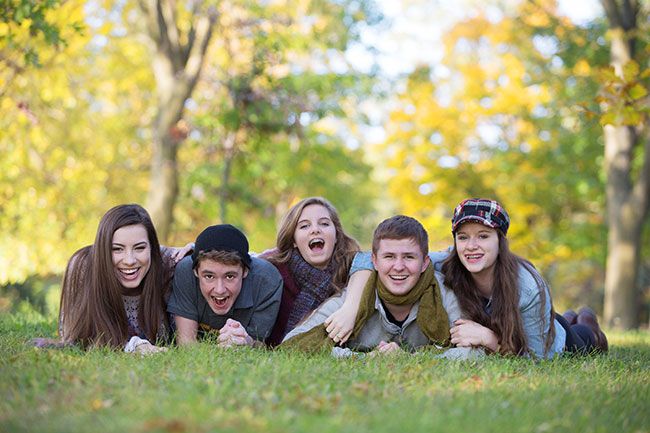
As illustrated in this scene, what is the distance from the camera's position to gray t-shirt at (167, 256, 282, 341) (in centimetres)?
631

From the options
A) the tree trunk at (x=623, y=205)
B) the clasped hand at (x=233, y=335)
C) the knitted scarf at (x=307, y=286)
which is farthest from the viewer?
the tree trunk at (x=623, y=205)

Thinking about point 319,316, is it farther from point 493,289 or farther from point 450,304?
point 493,289

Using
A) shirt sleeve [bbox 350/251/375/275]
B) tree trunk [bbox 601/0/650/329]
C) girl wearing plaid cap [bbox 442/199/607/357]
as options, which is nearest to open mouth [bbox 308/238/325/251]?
shirt sleeve [bbox 350/251/375/275]

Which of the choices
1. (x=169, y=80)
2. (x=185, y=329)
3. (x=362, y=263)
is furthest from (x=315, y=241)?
(x=169, y=80)

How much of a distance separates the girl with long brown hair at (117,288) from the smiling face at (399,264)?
1.76 metres

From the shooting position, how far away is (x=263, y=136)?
52.5 feet

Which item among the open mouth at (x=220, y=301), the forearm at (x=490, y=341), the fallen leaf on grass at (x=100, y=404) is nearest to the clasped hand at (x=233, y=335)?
the open mouth at (x=220, y=301)

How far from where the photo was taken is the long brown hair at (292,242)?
22.9 ft

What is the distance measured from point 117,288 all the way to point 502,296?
2.95m

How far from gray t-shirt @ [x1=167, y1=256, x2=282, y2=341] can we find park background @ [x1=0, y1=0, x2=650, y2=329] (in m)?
4.85

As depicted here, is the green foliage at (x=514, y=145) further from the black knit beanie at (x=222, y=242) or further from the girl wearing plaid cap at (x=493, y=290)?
the black knit beanie at (x=222, y=242)

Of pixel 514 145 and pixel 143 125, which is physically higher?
pixel 143 125

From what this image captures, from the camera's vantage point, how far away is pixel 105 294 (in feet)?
19.9

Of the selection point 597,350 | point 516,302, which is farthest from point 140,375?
point 597,350
